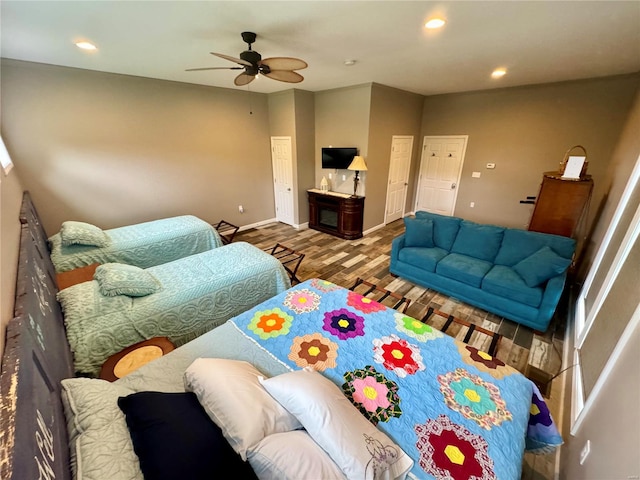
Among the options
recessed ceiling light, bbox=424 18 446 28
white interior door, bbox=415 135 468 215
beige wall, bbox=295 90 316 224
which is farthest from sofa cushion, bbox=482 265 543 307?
beige wall, bbox=295 90 316 224

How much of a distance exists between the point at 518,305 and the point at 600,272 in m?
0.68

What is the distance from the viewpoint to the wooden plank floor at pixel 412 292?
6.99 ft

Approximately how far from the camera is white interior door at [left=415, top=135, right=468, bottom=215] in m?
5.18

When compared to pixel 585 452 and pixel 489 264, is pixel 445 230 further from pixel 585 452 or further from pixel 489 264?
pixel 585 452

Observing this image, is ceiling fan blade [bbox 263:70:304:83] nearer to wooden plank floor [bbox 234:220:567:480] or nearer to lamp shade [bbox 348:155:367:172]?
lamp shade [bbox 348:155:367:172]

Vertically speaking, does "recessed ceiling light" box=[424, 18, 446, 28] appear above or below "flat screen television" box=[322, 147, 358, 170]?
above

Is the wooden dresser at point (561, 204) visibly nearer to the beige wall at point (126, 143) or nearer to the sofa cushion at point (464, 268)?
the sofa cushion at point (464, 268)

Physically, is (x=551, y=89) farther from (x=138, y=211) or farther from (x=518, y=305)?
(x=138, y=211)

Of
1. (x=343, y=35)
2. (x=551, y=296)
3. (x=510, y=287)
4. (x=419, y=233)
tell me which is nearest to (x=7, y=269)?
(x=343, y=35)

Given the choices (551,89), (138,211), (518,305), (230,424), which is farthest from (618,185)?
(138,211)

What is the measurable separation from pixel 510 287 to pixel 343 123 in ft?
11.9

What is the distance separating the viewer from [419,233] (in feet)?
10.7

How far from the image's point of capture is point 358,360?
148 centimetres

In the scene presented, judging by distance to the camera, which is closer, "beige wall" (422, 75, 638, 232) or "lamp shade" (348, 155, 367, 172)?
"beige wall" (422, 75, 638, 232)
